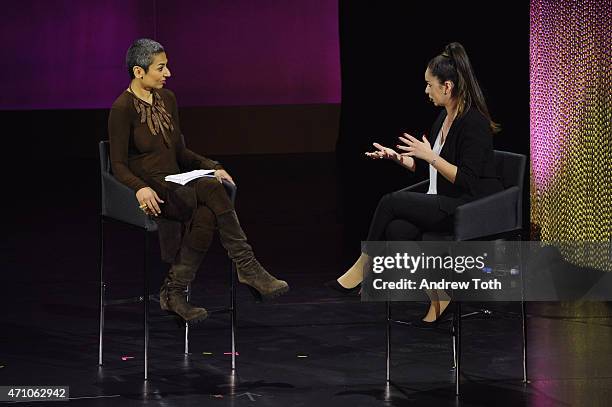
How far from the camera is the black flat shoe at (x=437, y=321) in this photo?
14.6 ft

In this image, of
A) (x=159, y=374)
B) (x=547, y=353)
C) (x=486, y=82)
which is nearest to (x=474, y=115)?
(x=547, y=353)

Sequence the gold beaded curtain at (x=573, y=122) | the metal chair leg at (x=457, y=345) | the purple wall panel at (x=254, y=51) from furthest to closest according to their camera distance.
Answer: the purple wall panel at (x=254, y=51), the gold beaded curtain at (x=573, y=122), the metal chair leg at (x=457, y=345)

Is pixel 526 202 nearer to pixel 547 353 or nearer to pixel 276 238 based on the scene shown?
pixel 276 238

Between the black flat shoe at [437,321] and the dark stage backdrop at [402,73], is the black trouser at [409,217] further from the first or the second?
the dark stage backdrop at [402,73]

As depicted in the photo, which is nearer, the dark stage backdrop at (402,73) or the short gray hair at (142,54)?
the short gray hair at (142,54)

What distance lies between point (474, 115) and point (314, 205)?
492 centimetres

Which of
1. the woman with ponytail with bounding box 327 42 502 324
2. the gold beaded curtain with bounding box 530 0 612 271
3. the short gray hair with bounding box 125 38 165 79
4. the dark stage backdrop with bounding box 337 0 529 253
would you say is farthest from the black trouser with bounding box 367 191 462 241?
the dark stage backdrop with bounding box 337 0 529 253

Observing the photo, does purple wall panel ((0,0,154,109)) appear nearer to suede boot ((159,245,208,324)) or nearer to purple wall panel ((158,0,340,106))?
purple wall panel ((158,0,340,106))

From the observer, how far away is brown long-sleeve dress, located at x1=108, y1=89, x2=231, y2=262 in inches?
180

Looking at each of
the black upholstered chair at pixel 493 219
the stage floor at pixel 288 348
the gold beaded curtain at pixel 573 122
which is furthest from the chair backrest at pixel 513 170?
the gold beaded curtain at pixel 573 122

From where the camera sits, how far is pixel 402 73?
1181cm

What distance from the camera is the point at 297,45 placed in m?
13.4

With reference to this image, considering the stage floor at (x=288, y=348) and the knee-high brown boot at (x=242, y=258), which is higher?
the knee-high brown boot at (x=242, y=258)

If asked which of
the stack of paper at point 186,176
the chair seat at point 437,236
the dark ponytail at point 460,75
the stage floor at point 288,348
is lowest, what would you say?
the stage floor at point 288,348
